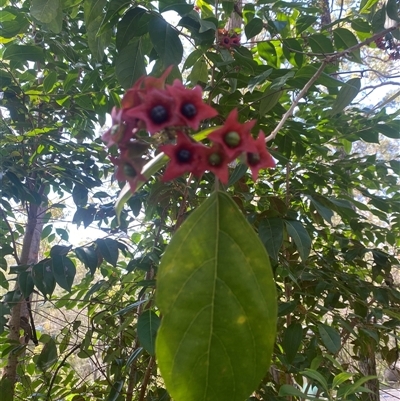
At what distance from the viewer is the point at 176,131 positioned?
0.42 metres

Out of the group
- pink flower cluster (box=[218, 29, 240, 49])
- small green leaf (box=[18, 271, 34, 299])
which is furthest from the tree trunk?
pink flower cluster (box=[218, 29, 240, 49])

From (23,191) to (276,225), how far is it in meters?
0.91

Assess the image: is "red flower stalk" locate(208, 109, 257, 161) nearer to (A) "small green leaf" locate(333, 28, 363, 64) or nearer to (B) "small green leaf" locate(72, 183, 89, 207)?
(A) "small green leaf" locate(333, 28, 363, 64)

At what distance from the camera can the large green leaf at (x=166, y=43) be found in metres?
0.74

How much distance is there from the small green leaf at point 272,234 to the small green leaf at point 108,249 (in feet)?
1.49

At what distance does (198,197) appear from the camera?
47.7 inches

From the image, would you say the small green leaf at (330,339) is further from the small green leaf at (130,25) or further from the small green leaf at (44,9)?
the small green leaf at (44,9)

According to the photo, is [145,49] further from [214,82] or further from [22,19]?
[22,19]

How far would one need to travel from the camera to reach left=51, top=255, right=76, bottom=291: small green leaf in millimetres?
1039

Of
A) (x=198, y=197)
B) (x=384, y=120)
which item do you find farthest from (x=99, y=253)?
(x=384, y=120)

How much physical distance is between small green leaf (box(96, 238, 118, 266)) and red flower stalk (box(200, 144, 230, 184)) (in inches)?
30.2

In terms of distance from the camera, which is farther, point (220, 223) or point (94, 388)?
point (94, 388)

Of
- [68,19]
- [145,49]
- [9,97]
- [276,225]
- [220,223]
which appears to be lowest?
[220,223]

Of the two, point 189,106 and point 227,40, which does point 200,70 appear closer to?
point 227,40
